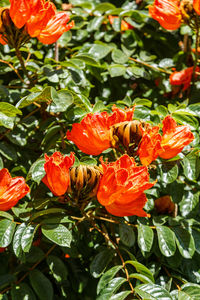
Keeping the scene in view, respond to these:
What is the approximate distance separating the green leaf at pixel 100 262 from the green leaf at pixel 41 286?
188 millimetres

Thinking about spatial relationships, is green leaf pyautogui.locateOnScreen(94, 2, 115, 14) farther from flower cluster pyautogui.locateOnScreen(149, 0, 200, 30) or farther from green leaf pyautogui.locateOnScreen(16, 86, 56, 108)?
green leaf pyautogui.locateOnScreen(16, 86, 56, 108)

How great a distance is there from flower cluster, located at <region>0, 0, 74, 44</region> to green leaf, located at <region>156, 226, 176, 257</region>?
83 cm

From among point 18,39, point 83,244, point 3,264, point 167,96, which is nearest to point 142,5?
point 167,96

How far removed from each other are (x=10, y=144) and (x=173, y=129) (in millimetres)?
784

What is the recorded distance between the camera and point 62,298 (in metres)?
1.85

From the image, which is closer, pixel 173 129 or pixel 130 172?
pixel 130 172

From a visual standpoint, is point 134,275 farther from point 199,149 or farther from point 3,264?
point 3,264

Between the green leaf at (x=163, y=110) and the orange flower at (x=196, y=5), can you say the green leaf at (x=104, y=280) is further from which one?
the orange flower at (x=196, y=5)

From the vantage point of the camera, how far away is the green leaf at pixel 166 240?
155 centimetres

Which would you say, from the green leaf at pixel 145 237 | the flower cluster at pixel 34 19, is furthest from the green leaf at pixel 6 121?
the green leaf at pixel 145 237

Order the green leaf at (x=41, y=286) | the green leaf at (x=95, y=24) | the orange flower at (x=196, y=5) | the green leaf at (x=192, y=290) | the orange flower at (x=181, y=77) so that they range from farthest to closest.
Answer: the green leaf at (x=95, y=24) → the orange flower at (x=181, y=77) → the orange flower at (x=196, y=5) → the green leaf at (x=41, y=286) → the green leaf at (x=192, y=290)

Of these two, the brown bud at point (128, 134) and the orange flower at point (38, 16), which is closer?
the brown bud at point (128, 134)

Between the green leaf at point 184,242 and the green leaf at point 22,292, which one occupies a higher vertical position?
the green leaf at point 184,242

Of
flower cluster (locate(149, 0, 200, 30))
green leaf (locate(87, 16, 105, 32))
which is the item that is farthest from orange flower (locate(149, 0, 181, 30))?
green leaf (locate(87, 16, 105, 32))
